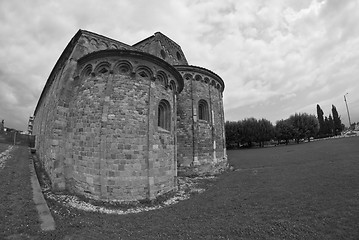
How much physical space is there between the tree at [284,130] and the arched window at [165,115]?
4401 centimetres

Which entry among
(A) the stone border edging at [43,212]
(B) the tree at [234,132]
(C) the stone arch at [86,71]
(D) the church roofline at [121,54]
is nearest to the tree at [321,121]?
(B) the tree at [234,132]

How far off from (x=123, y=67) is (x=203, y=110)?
932cm

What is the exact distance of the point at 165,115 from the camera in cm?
1049

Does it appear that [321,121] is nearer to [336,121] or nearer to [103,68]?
[336,121]

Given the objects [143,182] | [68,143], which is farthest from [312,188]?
[68,143]

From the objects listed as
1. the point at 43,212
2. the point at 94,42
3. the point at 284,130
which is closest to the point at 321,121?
the point at 284,130

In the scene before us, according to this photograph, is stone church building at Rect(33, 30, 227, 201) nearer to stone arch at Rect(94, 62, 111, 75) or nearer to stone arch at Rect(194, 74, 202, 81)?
stone arch at Rect(94, 62, 111, 75)

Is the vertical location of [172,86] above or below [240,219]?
above

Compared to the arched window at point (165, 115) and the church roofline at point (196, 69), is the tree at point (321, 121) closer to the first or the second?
the church roofline at point (196, 69)

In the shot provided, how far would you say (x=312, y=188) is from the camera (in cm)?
818

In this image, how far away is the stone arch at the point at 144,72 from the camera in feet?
29.4

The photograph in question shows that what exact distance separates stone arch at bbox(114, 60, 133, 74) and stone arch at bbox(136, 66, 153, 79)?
1.37 feet

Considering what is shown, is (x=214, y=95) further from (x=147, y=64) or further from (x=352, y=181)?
(x=352, y=181)

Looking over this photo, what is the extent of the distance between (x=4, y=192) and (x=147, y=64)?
855 cm
